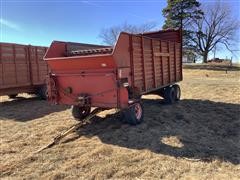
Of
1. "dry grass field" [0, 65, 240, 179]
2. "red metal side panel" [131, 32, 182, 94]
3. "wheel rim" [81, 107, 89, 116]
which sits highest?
"red metal side panel" [131, 32, 182, 94]

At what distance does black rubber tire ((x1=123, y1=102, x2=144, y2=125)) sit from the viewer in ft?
22.9

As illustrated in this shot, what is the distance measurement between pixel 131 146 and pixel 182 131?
1600 mm

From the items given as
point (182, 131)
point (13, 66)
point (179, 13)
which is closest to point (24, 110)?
point (13, 66)

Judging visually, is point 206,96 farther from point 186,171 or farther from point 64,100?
point 186,171

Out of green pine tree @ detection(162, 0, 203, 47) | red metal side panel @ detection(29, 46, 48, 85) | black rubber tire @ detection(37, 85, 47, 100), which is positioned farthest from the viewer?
green pine tree @ detection(162, 0, 203, 47)

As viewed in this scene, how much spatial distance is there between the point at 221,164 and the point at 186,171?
2.42 ft

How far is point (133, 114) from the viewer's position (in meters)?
7.04

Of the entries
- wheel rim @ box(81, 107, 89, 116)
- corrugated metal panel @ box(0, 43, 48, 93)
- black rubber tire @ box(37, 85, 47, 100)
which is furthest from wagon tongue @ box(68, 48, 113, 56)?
black rubber tire @ box(37, 85, 47, 100)

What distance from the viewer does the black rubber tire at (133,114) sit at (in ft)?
22.9

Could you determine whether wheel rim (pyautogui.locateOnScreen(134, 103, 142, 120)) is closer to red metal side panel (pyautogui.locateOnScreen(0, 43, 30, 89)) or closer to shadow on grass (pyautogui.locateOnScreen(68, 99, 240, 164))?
shadow on grass (pyautogui.locateOnScreen(68, 99, 240, 164))

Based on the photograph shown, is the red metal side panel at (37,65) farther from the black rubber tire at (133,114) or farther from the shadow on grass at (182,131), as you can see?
the black rubber tire at (133,114)

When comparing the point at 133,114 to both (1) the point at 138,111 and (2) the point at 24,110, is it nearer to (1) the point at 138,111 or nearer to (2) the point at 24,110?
(1) the point at 138,111

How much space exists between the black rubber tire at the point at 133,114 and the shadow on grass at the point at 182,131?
140 mm

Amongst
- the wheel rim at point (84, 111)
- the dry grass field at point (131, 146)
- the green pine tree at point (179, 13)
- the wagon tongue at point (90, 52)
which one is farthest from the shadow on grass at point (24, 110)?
the green pine tree at point (179, 13)
